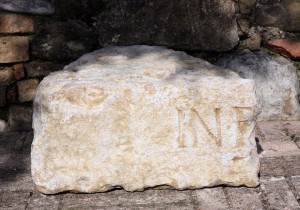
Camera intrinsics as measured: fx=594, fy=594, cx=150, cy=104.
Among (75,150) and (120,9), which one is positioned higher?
(120,9)

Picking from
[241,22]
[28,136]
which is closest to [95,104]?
[28,136]

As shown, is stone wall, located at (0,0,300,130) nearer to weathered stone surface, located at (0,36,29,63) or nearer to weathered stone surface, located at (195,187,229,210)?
weathered stone surface, located at (0,36,29,63)

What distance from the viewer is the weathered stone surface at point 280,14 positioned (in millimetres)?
3709

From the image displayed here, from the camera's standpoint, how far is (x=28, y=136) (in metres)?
3.63

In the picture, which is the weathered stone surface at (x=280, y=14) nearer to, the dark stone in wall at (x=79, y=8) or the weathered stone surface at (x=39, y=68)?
the dark stone in wall at (x=79, y=8)

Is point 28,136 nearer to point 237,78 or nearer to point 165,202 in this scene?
point 165,202

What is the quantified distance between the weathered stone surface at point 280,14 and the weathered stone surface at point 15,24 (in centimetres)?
141

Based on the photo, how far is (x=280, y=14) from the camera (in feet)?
12.2

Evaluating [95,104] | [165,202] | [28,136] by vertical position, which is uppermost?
[95,104]

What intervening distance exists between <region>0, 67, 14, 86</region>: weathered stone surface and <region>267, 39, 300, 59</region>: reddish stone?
1624 mm

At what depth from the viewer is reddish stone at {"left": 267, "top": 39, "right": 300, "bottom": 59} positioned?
375cm

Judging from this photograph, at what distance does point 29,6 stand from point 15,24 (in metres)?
0.14

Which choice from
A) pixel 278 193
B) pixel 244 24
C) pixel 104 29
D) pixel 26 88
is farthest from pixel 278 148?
pixel 26 88

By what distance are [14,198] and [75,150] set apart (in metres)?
0.39
